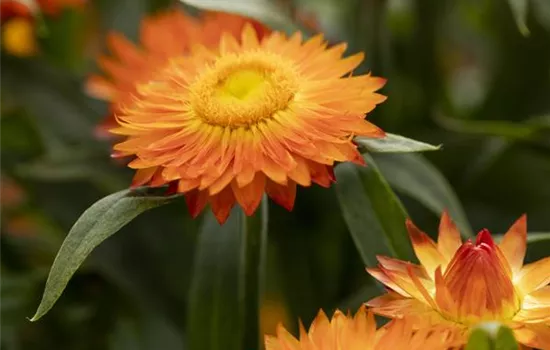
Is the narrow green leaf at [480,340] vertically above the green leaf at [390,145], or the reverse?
the green leaf at [390,145]

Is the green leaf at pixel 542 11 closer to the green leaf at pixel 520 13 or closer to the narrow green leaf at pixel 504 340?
the green leaf at pixel 520 13

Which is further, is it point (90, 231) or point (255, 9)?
point (255, 9)

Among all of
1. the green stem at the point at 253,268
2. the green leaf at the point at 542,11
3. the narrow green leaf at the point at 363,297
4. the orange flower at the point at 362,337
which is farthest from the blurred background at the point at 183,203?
the orange flower at the point at 362,337

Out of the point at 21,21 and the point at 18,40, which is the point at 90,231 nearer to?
the point at 21,21

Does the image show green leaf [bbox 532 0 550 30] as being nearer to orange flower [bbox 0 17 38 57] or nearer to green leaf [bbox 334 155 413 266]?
green leaf [bbox 334 155 413 266]

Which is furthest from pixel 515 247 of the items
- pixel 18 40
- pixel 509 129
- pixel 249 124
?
pixel 18 40

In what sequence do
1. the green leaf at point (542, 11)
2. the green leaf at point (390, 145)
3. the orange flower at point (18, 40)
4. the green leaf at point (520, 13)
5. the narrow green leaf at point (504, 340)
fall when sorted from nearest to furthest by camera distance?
the narrow green leaf at point (504, 340) → the green leaf at point (390, 145) → the green leaf at point (520, 13) → the green leaf at point (542, 11) → the orange flower at point (18, 40)
